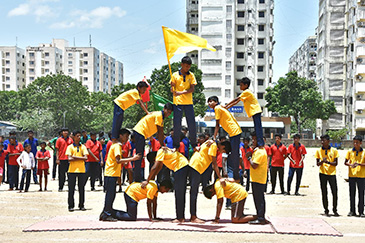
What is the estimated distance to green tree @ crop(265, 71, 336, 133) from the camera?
214 feet

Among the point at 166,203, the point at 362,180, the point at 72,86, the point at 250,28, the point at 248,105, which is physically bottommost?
the point at 166,203

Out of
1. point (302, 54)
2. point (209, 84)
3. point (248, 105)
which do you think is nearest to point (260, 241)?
point (248, 105)

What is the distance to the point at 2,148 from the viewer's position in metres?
15.3

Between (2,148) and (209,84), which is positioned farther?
(209,84)

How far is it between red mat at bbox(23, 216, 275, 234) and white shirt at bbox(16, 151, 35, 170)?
5625 millimetres

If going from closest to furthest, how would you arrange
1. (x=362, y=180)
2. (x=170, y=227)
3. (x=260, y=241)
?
(x=260, y=241) < (x=170, y=227) < (x=362, y=180)

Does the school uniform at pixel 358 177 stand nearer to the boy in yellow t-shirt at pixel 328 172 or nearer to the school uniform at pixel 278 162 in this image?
the boy in yellow t-shirt at pixel 328 172

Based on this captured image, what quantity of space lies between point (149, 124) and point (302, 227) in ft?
12.4

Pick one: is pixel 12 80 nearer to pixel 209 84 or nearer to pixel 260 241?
pixel 209 84

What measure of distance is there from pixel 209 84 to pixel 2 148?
5987 centimetres

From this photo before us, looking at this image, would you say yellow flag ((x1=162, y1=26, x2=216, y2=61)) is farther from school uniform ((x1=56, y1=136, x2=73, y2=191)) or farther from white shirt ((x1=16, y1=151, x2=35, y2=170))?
white shirt ((x1=16, y1=151, x2=35, y2=170))

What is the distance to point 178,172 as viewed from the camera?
9.50 meters

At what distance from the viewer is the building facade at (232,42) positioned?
2894 inches

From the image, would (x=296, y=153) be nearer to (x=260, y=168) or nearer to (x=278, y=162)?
(x=278, y=162)
